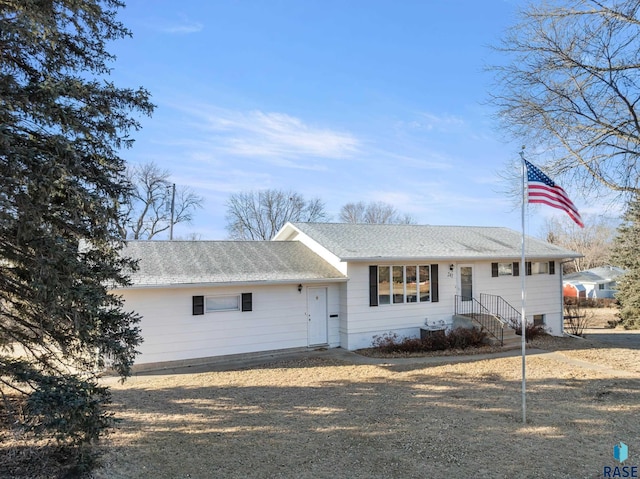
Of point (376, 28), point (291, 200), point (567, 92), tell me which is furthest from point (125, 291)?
point (291, 200)

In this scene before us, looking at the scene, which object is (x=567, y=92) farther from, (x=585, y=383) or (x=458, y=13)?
(x=585, y=383)

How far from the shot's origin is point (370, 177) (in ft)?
95.3

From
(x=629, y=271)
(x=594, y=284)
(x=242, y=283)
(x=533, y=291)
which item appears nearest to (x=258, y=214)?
(x=533, y=291)

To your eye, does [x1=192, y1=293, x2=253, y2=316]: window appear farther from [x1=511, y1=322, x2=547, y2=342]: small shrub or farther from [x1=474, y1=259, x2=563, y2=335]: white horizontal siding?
[x1=511, y1=322, x2=547, y2=342]: small shrub

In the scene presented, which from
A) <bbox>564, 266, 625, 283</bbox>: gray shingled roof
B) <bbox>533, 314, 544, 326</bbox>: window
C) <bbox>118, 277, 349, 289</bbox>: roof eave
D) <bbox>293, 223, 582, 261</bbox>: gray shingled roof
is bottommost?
<bbox>533, 314, 544, 326</bbox>: window

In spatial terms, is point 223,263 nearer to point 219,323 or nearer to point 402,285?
point 219,323

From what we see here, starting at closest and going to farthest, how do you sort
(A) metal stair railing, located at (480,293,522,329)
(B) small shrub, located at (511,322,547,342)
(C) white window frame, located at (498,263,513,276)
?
(B) small shrub, located at (511,322,547,342) < (A) metal stair railing, located at (480,293,522,329) < (C) white window frame, located at (498,263,513,276)

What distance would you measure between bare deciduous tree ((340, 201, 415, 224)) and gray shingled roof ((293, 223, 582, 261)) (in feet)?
89.8

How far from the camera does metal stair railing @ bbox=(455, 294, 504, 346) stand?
14.7 m

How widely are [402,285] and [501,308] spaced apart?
4.83 m

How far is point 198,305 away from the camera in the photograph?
39.4 feet

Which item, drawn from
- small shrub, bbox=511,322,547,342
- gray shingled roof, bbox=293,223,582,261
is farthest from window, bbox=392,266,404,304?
small shrub, bbox=511,322,547,342

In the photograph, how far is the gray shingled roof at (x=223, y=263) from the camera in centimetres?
1199

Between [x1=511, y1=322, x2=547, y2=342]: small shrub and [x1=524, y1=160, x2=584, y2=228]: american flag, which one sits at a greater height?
[x1=524, y1=160, x2=584, y2=228]: american flag
